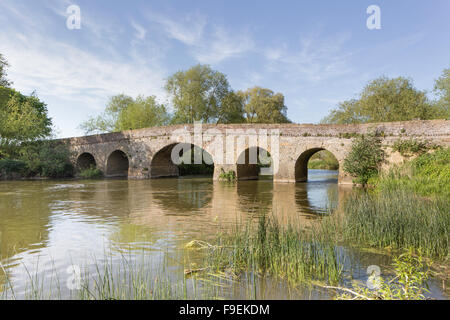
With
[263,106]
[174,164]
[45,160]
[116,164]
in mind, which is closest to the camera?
[45,160]

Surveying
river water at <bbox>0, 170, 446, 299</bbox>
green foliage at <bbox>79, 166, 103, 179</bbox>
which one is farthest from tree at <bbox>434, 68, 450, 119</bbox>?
green foliage at <bbox>79, 166, 103, 179</bbox>

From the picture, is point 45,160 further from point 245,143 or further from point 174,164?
point 245,143

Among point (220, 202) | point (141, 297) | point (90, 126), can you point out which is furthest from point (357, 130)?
point (90, 126)

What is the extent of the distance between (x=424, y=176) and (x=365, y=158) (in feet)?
15.7

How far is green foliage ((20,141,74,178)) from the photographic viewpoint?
78.6ft

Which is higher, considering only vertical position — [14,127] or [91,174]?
[14,127]

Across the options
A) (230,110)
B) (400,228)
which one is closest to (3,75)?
(230,110)

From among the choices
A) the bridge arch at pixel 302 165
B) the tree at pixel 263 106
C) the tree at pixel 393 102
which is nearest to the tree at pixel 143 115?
the tree at pixel 263 106

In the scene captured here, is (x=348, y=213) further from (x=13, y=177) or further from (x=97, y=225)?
(x=13, y=177)

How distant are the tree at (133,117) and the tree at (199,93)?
1997mm

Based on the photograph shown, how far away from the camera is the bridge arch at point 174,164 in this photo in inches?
901

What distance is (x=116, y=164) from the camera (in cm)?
2666
